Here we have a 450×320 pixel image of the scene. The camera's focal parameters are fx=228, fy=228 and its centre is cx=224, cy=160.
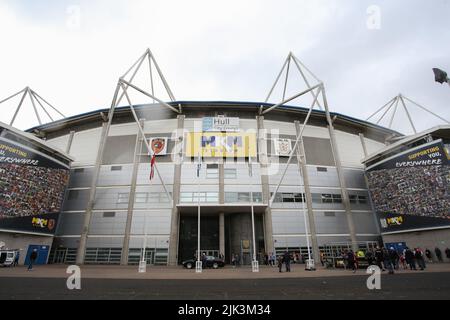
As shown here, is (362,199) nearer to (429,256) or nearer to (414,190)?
(414,190)

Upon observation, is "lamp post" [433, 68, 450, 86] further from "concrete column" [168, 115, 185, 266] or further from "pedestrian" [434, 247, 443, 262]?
"concrete column" [168, 115, 185, 266]

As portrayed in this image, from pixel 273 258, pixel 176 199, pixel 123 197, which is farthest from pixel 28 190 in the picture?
pixel 273 258

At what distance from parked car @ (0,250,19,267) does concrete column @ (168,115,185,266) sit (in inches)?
652

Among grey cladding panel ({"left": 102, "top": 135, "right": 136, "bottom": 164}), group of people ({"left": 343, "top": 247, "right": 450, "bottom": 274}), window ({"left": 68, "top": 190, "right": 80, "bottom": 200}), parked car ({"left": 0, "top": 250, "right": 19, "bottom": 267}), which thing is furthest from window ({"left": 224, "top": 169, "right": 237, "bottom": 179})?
parked car ({"left": 0, "top": 250, "right": 19, "bottom": 267})

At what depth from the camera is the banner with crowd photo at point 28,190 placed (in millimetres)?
26969

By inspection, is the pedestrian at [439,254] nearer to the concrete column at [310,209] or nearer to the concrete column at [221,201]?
the concrete column at [310,209]

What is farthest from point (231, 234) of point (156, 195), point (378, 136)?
point (378, 136)

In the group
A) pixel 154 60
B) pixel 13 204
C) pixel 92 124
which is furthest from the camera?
pixel 92 124

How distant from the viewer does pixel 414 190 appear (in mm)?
28969

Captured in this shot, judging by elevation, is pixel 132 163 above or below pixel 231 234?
above

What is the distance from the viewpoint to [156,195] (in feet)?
108

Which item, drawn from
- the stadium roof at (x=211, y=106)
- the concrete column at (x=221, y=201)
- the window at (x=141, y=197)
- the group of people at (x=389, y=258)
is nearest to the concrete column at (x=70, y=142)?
the stadium roof at (x=211, y=106)
